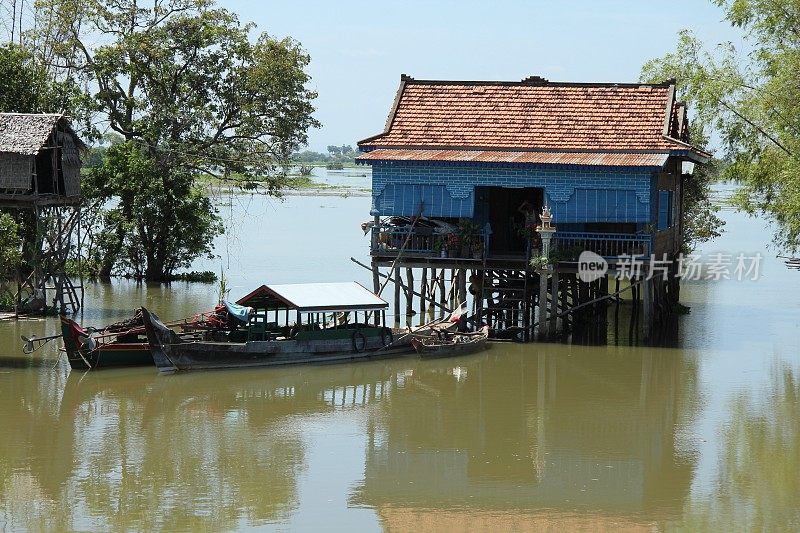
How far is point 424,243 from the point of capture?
1006 inches

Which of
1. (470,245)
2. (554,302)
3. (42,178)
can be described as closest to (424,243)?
(470,245)

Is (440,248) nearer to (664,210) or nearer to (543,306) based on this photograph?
(543,306)

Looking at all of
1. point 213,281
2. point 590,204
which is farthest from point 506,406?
point 213,281

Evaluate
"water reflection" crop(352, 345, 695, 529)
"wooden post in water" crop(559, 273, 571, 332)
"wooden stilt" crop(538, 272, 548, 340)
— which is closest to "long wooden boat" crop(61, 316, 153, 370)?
"water reflection" crop(352, 345, 695, 529)

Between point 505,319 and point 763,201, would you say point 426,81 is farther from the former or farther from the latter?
point 763,201

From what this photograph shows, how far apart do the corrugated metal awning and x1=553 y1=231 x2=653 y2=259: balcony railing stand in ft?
13.8

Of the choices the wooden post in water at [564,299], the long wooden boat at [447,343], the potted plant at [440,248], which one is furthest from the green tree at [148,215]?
the long wooden boat at [447,343]

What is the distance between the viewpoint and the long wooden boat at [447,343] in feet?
78.1

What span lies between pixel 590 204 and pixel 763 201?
32.0ft

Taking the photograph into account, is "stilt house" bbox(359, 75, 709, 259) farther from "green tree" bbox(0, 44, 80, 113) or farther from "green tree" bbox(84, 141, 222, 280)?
"green tree" bbox(84, 141, 222, 280)

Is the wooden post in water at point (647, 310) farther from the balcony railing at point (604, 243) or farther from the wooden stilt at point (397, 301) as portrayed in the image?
the wooden stilt at point (397, 301)

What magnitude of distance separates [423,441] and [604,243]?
28.5ft

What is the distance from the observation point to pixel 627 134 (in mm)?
25406

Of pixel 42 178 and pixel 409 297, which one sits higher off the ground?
pixel 42 178
